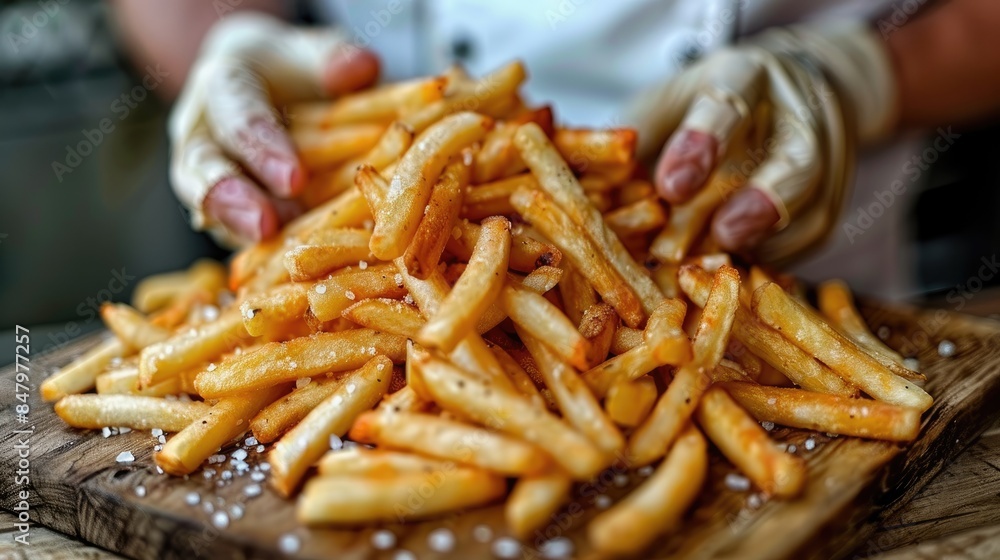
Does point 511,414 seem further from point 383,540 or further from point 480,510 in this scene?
point 383,540

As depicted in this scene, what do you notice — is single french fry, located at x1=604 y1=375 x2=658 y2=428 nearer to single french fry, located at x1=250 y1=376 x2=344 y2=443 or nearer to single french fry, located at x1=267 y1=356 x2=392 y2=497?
single french fry, located at x1=267 y1=356 x2=392 y2=497

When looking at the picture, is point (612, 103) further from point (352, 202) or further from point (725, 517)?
point (725, 517)

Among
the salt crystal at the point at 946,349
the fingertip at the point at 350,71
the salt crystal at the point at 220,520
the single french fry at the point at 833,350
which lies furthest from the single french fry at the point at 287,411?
the salt crystal at the point at 946,349

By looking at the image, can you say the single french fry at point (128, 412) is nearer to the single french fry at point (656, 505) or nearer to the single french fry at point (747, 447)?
the single french fry at point (656, 505)

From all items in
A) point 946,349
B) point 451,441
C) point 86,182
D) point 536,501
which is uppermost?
point 86,182

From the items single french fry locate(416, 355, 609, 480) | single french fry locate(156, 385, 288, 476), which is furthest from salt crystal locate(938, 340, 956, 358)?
single french fry locate(156, 385, 288, 476)

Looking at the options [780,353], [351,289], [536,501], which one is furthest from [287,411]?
[780,353]

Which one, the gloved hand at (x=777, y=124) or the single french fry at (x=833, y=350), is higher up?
the gloved hand at (x=777, y=124)
